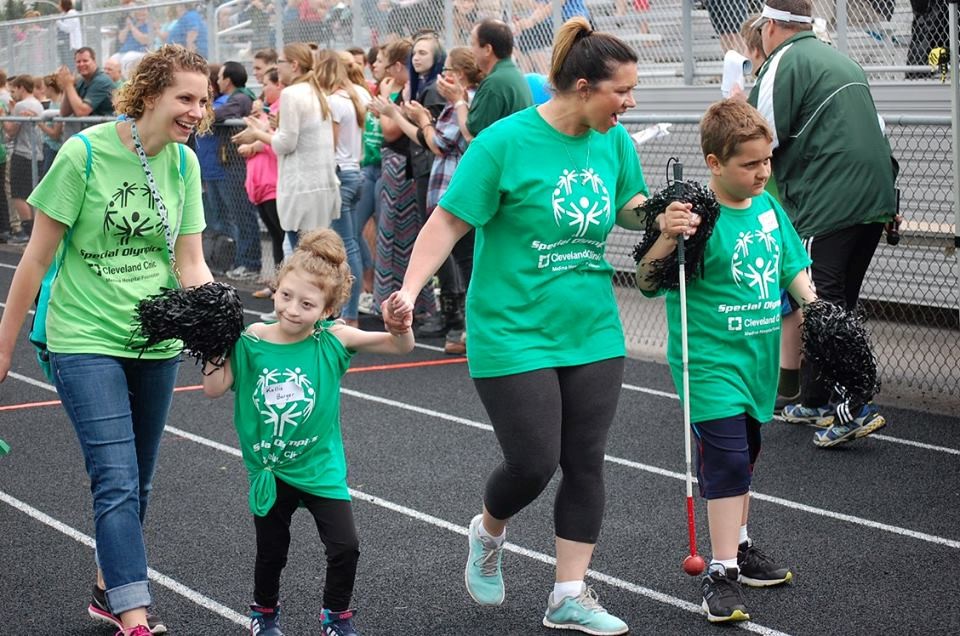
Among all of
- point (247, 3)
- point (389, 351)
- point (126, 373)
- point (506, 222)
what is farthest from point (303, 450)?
point (247, 3)

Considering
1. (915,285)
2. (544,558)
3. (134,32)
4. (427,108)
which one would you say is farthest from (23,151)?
(544,558)

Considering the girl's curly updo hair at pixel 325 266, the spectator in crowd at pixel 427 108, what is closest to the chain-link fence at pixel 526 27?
the spectator in crowd at pixel 427 108

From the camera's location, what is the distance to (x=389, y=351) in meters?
4.11

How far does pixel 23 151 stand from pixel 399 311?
1411cm

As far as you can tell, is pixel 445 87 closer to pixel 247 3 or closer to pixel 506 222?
pixel 506 222

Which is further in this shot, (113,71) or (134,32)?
(134,32)

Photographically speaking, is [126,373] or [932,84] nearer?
[126,373]

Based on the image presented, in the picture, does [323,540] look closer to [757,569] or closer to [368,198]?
[757,569]

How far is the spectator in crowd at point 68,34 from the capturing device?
1975 centimetres

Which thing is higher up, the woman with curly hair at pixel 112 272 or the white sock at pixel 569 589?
the woman with curly hair at pixel 112 272

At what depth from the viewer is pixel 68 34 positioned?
20.2 meters

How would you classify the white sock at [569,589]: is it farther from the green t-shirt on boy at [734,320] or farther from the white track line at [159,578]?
the white track line at [159,578]

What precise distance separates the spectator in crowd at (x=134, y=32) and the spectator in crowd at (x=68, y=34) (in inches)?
49.3

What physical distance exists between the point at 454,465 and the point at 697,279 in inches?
99.2
